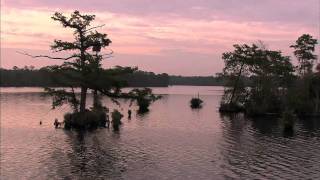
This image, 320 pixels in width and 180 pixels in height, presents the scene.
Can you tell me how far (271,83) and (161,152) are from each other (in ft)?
188

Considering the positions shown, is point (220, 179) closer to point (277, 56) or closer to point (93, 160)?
point (93, 160)

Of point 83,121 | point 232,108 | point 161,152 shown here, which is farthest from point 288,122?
point 232,108

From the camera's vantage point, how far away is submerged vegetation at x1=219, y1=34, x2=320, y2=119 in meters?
99.0

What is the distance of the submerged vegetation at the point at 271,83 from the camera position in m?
99.0

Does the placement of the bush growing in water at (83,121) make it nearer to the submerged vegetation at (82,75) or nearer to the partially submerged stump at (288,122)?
the submerged vegetation at (82,75)

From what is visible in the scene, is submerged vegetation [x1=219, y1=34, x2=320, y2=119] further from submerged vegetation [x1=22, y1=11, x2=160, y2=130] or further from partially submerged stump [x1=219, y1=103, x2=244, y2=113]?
submerged vegetation [x1=22, y1=11, x2=160, y2=130]

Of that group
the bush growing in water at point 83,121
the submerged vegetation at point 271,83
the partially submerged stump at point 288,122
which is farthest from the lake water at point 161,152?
the submerged vegetation at point 271,83

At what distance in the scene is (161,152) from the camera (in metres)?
50.5

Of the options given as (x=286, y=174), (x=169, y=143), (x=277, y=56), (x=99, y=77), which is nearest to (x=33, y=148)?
(x=169, y=143)

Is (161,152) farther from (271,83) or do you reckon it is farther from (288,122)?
(271,83)

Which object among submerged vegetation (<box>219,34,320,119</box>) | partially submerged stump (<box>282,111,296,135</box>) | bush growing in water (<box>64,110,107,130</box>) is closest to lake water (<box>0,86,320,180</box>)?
partially submerged stump (<box>282,111,296,135</box>)

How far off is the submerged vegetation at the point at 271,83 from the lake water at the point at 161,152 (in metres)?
22.0

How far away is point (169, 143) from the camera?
5738 centimetres

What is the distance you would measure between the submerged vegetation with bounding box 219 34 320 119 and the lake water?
2200 centimetres
